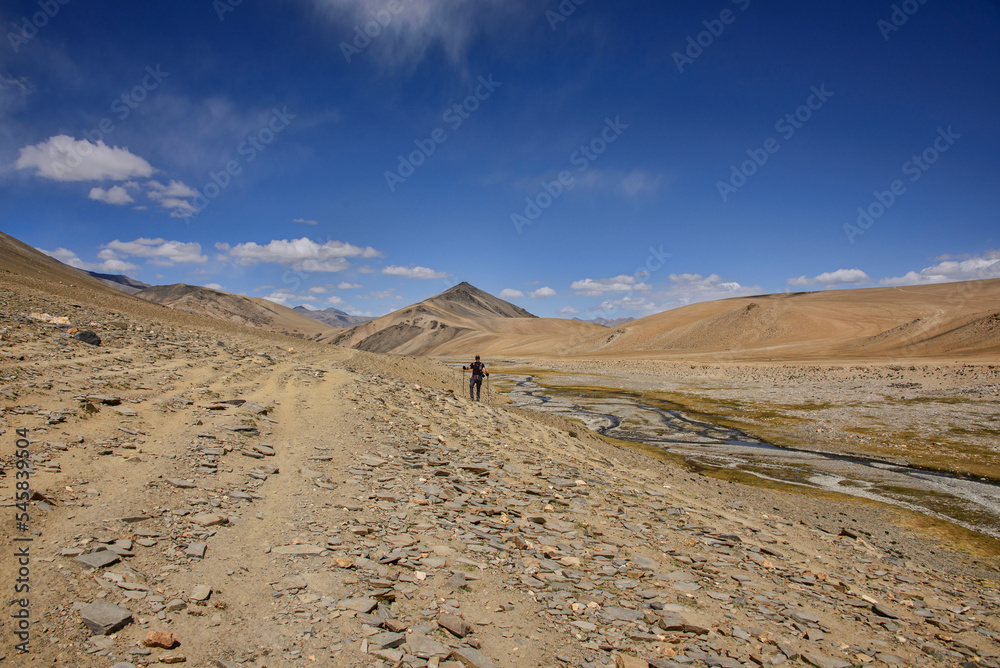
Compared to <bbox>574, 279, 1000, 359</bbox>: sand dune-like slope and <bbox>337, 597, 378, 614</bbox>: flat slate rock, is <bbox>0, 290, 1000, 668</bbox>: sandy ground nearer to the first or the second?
<bbox>337, 597, 378, 614</bbox>: flat slate rock

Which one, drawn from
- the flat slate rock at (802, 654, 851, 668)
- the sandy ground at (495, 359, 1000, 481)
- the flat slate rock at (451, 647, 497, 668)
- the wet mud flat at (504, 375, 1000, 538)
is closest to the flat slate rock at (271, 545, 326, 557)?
the flat slate rock at (451, 647, 497, 668)

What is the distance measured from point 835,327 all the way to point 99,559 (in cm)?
13794

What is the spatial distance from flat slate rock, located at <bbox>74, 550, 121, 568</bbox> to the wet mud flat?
19.9 m

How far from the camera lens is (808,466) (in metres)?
21.7

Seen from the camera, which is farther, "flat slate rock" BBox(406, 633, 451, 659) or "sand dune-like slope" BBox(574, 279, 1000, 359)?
"sand dune-like slope" BBox(574, 279, 1000, 359)

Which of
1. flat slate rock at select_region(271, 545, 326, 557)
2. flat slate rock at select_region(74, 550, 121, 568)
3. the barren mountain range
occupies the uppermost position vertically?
the barren mountain range

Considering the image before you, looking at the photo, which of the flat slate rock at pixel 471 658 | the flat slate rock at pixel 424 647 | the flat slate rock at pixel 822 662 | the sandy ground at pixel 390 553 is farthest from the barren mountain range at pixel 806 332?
the flat slate rock at pixel 471 658

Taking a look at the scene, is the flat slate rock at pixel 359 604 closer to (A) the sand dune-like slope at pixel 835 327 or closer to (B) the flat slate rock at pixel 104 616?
(B) the flat slate rock at pixel 104 616

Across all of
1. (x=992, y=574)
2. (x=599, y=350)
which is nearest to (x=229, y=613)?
(x=992, y=574)

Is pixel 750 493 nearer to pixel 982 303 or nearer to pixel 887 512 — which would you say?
pixel 887 512

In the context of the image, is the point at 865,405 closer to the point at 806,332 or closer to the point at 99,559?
the point at 99,559

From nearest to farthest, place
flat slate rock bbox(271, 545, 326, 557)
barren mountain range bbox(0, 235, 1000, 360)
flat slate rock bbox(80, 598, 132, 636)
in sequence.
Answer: flat slate rock bbox(80, 598, 132, 636) → flat slate rock bbox(271, 545, 326, 557) → barren mountain range bbox(0, 235, 1000, 360)

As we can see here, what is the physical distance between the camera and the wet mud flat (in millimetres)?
16500

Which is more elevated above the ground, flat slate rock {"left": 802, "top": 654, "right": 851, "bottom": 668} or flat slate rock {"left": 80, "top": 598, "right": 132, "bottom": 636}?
flat slate rock {"left": 80, "top": 598, "right": 132, "bottom": 636}
